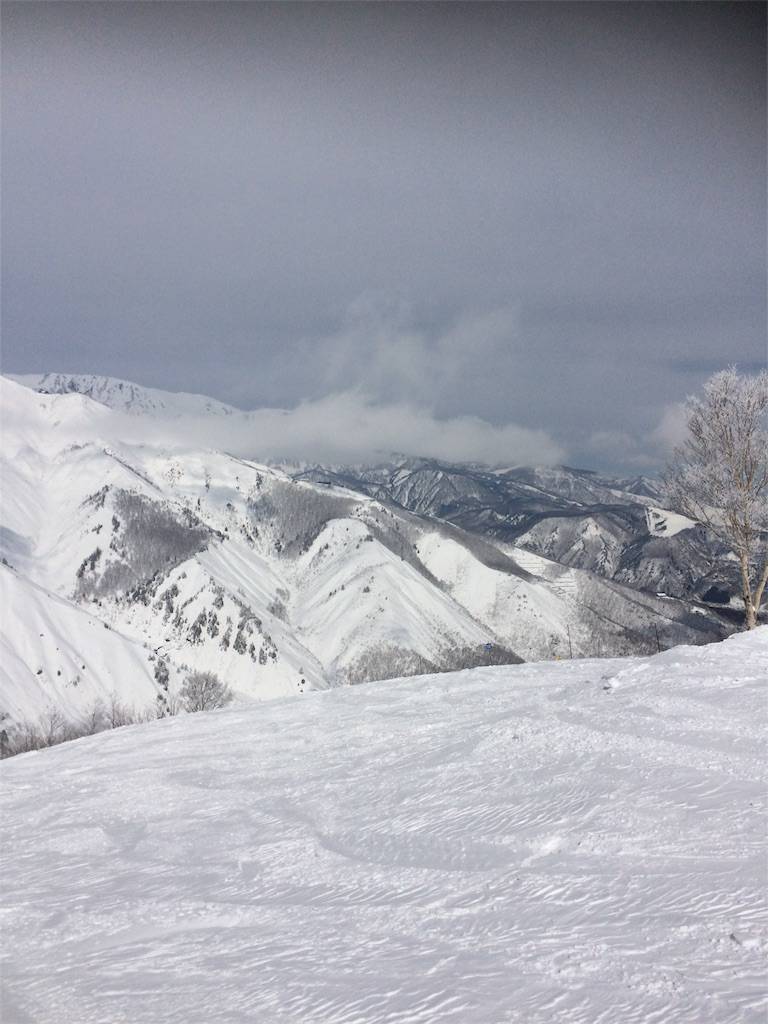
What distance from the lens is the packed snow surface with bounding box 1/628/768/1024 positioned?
15.3 ft

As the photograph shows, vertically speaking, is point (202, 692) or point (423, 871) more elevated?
point (423, 871)

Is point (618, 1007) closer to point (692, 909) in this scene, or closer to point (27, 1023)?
point (692, 909)

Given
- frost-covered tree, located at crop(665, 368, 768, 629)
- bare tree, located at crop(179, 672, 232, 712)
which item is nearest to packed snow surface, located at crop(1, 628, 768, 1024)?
frost-covered tree, located at crop(665, 368, 768, 629)

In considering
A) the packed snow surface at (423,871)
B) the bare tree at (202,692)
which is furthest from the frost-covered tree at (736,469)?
the bare tree at (202,692)

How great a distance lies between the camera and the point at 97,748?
1456 centimetres

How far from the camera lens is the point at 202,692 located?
536 ft

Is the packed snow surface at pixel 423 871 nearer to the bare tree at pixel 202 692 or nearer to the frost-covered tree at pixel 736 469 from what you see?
the frost-covered tree at pixel 736 469

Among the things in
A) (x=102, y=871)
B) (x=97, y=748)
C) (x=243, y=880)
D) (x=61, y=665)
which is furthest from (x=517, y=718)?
(x=61, y=665)

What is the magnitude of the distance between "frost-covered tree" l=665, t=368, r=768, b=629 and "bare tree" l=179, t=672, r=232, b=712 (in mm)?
148030

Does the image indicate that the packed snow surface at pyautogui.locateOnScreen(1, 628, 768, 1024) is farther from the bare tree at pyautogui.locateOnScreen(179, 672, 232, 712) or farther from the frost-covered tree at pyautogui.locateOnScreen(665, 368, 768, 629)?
the bare tree at pyautogui.locateOnScreen(179, 672, 232, 712)

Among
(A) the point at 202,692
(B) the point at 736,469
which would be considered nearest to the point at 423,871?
(B) the point at 736,469

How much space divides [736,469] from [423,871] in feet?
57.8

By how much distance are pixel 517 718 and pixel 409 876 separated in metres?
5.18

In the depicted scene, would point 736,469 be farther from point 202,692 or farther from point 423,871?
point 202,692
